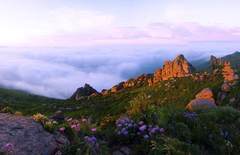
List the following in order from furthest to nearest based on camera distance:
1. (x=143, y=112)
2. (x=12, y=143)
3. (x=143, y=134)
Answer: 1. (x=143, y=112)
2. (x=143, y=134)
3. (x=12, y=143)

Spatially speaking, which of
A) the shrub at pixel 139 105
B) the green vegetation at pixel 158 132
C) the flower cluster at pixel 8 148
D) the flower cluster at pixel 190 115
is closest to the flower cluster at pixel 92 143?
the green vegetation at pixel 158 132

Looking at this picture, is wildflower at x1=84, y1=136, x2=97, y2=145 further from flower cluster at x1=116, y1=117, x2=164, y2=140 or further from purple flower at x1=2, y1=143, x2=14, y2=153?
purple flower at x1=2, y1=143, x2=14, y2=153

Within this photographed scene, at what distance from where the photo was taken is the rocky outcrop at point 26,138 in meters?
9.45

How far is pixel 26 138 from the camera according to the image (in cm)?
993

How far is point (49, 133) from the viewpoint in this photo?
413 inches

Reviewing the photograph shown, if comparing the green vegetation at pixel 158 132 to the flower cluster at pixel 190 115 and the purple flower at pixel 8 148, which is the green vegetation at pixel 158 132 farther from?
the purple flower at pixel 8 148

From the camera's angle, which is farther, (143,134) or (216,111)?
(216,111)

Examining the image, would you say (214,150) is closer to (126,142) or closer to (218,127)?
(218,127)

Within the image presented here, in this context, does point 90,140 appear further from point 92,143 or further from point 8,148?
point 8,148

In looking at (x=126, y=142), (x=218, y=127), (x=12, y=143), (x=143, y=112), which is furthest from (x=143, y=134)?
(x=12, y=143)

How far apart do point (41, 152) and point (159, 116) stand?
10.9ft

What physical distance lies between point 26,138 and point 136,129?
9.17ft

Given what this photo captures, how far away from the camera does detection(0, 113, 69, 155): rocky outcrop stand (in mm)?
9445

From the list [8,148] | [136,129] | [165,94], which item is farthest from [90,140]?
[165,94]
